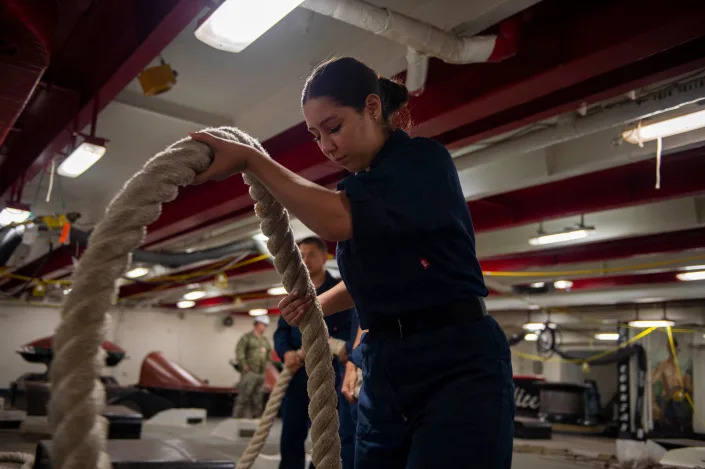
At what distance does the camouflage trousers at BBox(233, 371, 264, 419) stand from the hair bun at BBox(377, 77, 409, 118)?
33.5 feet

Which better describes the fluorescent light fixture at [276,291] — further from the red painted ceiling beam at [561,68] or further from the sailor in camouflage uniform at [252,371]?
the red painted ceiling beam at [561,68]

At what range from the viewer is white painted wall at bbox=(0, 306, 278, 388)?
56.5ft

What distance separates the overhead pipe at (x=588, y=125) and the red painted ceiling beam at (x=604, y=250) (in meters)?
4.00

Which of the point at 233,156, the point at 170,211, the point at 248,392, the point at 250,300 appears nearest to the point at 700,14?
the point at 233,156

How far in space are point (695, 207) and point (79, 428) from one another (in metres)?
7.15

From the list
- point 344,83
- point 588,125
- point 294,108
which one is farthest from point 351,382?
point 294,108

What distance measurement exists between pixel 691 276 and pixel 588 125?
6722mm

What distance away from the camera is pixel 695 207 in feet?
21.6

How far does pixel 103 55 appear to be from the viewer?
4.50 metres

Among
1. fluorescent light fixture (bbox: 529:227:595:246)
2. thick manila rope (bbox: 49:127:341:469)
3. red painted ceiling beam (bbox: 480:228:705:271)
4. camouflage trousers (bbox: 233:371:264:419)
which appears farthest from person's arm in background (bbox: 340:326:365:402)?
camouflage trousers (bbox: 233:371:264:419)

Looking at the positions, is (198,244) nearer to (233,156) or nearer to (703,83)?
(703,83)

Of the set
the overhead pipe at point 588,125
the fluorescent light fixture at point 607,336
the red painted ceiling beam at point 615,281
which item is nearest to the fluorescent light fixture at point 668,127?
the overhead pipe at point 588,125

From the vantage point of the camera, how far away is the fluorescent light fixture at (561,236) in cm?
713

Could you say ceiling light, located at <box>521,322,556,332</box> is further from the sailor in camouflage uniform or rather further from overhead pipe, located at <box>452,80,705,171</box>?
overhead pipe, located at <box>452,80,705,171</box>
